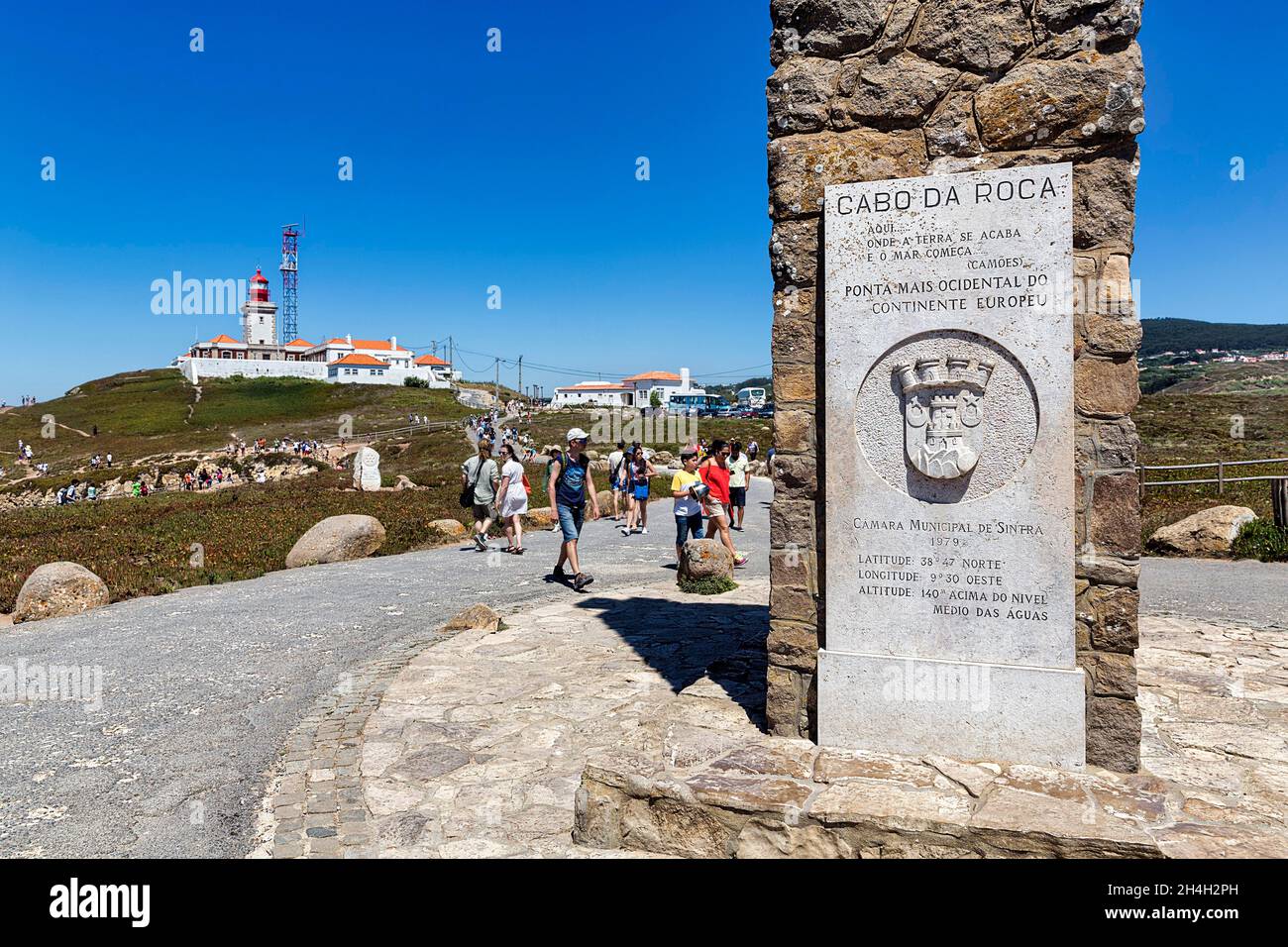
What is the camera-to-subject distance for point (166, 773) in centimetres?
454

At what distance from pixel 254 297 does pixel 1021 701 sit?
121m

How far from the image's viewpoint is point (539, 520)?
671 inches

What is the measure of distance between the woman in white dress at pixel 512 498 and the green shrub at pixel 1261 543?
10.5 meters

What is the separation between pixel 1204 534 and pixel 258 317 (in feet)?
382

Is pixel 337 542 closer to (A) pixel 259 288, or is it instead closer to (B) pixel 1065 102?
(B) pixel 1065 102

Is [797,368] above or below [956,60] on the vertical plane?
below

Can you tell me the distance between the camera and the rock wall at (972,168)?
375 cm

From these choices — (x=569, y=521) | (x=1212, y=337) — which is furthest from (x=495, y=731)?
(x=1212, y=337)

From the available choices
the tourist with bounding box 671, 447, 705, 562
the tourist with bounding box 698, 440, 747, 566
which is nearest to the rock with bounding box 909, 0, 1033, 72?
the tourist with bounding box 671, 447, 705, 562

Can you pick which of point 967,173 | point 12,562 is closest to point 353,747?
point 967,173
